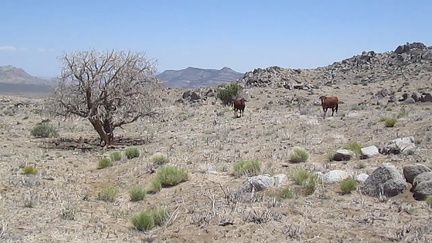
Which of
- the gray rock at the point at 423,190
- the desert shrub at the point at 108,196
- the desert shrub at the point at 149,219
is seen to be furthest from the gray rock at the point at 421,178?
the desert shrub at the point at 108,196

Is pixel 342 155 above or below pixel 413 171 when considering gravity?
below

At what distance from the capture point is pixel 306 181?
11.0 m

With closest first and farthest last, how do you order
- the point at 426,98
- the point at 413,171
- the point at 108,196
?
the point at 413,171
the point at 108,196
the point at 426,98

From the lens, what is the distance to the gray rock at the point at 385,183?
1002cm

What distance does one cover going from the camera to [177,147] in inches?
786

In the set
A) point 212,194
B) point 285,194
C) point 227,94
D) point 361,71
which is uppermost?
point 361,71

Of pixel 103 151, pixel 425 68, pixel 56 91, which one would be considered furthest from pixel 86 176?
pixel 425 68

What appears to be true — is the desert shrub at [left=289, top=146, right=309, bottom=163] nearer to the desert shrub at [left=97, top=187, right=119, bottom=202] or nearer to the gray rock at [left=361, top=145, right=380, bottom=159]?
the gray rock at [left=361, top=145, right=380, bottom=159]

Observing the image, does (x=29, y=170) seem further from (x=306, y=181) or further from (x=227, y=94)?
(x=227, y=94)

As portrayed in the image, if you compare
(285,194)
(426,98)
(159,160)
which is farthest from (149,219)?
(426,98)

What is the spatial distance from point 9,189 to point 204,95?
40.4 m

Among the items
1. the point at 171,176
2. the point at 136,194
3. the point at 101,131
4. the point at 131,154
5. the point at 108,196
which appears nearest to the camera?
the point at 136,194

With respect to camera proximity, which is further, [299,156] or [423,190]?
[299,156]

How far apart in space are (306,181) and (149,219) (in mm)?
3926
